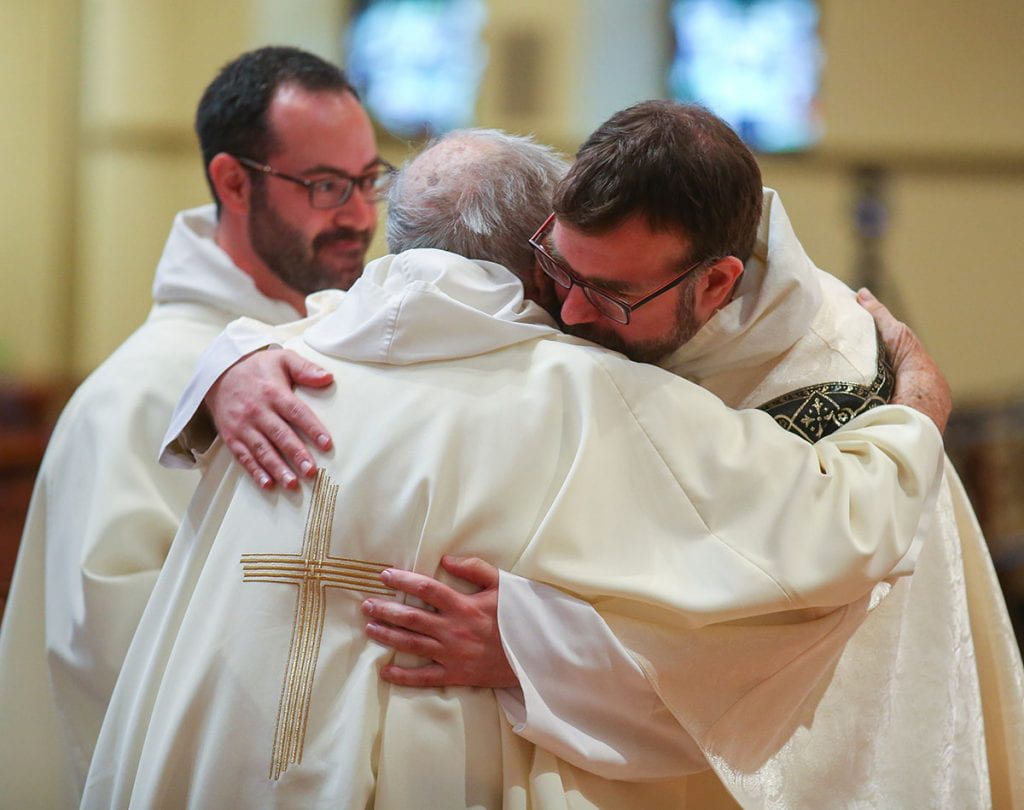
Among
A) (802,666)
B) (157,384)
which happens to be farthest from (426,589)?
(157,384)

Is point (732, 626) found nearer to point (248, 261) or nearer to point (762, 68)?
point (248, 261)

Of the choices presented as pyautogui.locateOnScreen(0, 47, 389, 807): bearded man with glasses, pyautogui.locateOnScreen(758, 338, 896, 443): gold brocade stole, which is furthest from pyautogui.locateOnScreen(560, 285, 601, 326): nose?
pyautogui.locateOnScreen(0, 47, 389, 807): bearded man with glasses

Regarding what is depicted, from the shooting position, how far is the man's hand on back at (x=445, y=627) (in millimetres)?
2152

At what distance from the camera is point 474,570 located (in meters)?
2.16

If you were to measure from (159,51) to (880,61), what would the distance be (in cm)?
546

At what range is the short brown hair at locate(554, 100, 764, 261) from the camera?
2166mm

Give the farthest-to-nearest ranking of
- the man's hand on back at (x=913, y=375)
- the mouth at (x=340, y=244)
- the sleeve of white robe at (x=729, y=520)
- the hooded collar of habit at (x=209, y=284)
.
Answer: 1. the mouth at (x=340, y=244)
2. the hooded collar of habit at (x=209, y=284)
3. the man's hand on back at (x=913, y=375)
4. the sleeve of white robe at (x=729, y=520)

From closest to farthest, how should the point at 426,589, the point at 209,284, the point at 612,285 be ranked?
the point at 426,589 < the point at 612,285 < the point at 209,284

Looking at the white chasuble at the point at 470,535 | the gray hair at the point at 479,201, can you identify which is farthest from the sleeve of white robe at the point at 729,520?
the gray hair at the point at 479,201

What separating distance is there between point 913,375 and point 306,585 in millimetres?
1242

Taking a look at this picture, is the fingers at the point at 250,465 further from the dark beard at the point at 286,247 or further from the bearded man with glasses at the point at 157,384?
the dark beard at the point at 286,247

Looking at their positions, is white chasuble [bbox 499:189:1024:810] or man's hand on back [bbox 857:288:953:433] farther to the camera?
man's hand on back [bbox 857:288:953:433]

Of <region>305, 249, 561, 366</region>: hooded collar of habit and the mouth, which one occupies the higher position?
<region>305, 249, 561, 366</region>: hooded collar of habit

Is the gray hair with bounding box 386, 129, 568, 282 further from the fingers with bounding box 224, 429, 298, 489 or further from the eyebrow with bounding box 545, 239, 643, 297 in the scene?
the fingers with bounding box 224, 429, 298, 489
